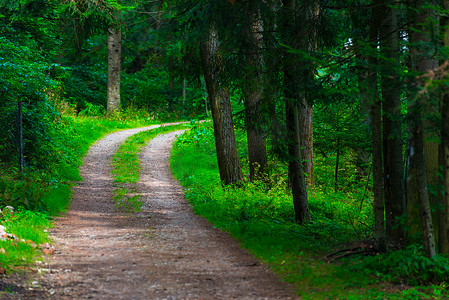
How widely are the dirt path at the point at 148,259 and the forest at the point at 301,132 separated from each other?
0.44 meters

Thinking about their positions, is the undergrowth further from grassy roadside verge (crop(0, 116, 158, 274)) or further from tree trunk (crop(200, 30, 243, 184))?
tree trunk (crop(200, 30, 243, 184))

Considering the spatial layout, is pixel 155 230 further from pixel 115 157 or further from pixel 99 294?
pixel 115 157

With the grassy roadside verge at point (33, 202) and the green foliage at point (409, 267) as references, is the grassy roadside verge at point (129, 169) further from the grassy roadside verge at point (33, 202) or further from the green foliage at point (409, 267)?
the green foliage at point (409, 267)

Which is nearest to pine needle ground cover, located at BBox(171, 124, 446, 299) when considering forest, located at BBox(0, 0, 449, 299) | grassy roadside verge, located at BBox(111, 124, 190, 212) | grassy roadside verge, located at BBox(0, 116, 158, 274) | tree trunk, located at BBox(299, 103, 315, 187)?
forest, located at BBox(0, 0, 449, 299)

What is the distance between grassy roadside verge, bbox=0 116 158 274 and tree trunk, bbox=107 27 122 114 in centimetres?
837

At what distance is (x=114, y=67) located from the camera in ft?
82.7

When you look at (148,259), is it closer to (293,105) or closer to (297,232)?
(297,232)

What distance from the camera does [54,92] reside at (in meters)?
19.8

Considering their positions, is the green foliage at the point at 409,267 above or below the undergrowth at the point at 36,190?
below

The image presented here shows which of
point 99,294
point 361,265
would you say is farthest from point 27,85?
point 361,265

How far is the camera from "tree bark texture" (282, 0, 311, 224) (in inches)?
311

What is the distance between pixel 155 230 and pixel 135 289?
3346 millimetres

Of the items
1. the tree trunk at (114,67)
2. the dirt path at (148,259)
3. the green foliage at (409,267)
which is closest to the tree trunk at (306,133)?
the dirt path at (148,259)

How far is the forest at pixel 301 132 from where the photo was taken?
5.59 meters
